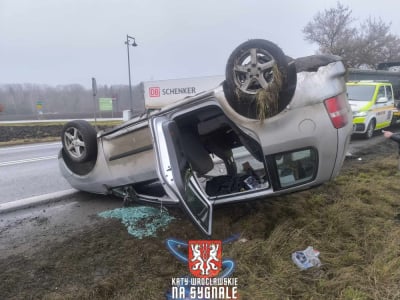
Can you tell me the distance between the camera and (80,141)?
4391 mm

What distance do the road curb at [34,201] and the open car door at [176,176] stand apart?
A: 2.77 metres

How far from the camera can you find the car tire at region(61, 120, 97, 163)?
4297 mm

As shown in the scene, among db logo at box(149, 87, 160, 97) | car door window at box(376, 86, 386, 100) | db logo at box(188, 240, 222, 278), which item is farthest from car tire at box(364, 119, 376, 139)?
Result: db logo at box(149, 87, 160, 97)

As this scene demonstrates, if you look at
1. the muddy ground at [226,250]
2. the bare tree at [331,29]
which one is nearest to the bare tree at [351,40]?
the bare tree at [331,29]

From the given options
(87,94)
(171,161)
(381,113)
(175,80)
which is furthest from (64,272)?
(87,94)

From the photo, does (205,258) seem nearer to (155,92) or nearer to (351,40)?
(155,92)

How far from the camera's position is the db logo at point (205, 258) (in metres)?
2.66

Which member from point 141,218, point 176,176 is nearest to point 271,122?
point 176,176

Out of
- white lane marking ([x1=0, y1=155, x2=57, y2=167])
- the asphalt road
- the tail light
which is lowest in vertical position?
white lane marking ([x1=0, y1=155, x2=57, y2=167])

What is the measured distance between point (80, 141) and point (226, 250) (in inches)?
98.5

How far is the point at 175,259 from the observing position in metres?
2.91

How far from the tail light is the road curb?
395 cm

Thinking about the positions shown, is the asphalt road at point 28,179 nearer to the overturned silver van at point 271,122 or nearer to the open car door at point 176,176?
the overturned silver van at point 271,122

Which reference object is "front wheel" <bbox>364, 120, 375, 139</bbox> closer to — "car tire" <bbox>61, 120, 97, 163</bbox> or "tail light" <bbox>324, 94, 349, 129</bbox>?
"tail light" <bbox>324, 94, 349, 129</bbox>
